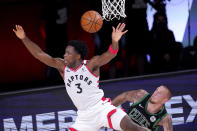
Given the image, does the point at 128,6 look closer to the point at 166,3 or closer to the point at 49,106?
the point at 166,3

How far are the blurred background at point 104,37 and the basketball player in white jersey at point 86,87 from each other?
6.11 feet

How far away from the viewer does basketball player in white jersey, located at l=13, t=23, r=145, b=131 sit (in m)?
5.70

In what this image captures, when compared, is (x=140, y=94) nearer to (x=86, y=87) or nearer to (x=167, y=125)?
(x=167, y=125)

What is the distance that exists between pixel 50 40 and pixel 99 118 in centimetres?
260

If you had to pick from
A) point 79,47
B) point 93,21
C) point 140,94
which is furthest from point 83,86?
point 140,94

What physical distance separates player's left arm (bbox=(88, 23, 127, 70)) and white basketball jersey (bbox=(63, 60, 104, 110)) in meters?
0.13

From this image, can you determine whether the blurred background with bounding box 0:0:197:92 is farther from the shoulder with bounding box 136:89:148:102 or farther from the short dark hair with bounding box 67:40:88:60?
the short dark hair with bounding box 67:40:88:60

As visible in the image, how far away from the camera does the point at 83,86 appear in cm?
581

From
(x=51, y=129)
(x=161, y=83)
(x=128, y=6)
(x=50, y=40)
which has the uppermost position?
(x=128, y=6)

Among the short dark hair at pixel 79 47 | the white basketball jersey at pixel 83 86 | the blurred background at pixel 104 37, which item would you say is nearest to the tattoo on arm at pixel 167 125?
the white basketball jersey at pixel 83 86

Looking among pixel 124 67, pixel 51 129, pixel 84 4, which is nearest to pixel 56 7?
pixel 84 4

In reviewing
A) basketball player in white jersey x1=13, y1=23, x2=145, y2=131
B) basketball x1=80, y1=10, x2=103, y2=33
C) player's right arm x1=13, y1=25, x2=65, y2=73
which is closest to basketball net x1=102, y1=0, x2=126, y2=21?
basketball x1=80, y1=10, x2=103, y2=33

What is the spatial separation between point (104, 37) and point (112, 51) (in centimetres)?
233

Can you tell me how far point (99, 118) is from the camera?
5.77 metres
